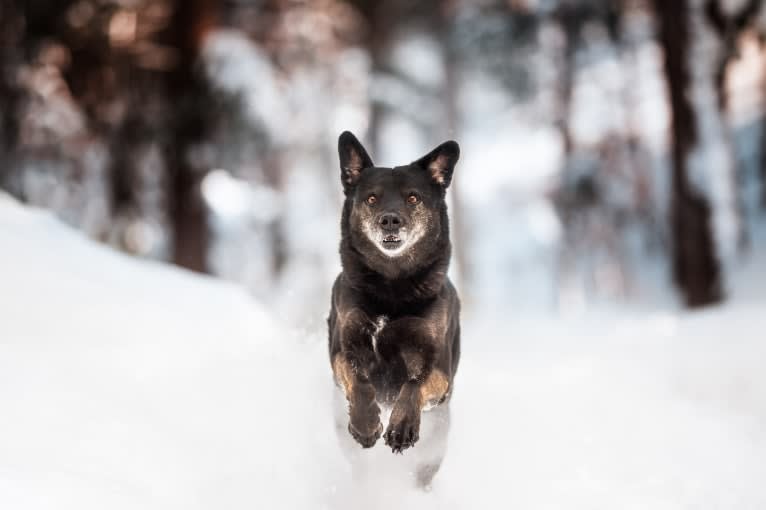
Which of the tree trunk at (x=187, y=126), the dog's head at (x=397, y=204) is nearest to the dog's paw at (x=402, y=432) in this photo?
the dog's head at (x=397, y=204)

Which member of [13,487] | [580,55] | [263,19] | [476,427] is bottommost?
[13,487]

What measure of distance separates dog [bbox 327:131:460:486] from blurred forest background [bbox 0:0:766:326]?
8.22ft

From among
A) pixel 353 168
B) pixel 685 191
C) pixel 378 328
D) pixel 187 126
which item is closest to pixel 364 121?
pixel 187 126

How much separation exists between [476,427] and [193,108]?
8.82 metres

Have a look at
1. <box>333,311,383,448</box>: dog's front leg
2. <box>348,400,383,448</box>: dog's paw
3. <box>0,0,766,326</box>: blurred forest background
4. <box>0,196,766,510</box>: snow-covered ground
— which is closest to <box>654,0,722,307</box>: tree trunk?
<box>0,0,766,326</box>: blurred forest background

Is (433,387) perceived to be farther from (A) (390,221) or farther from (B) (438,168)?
(B) (438,168)

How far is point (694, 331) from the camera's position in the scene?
1025cm

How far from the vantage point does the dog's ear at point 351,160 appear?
12.8 ft

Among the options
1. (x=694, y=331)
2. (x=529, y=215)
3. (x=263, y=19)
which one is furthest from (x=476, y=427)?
(x=529, y=215)

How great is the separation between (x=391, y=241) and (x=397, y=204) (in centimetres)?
22

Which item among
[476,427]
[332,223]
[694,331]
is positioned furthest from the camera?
[332,223]

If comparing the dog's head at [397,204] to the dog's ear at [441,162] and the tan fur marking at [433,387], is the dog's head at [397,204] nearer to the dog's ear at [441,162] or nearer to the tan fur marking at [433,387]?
the dog's ear at [441,162]

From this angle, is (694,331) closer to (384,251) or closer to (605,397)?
(605,397)

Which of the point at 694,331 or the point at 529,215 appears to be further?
the point at 529,215
